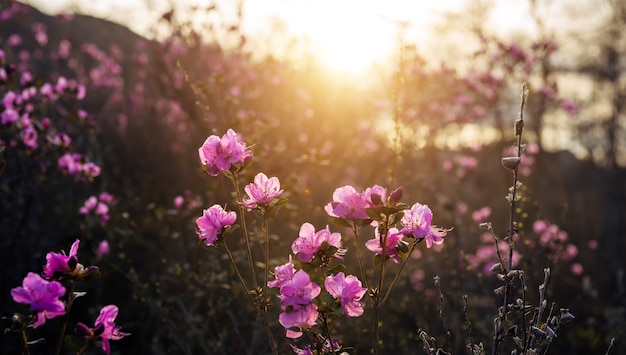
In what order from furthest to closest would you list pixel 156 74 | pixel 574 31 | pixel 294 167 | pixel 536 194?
pixel 574 31 < pixel 536 194 < pixel 156 74 < pixel 294 167

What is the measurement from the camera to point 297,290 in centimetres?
145

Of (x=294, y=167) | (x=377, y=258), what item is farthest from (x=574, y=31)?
(x=377, y=258)

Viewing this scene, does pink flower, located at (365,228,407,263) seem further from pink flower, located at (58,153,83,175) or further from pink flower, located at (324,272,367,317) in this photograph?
pink flower, located at (58,153,83,175)

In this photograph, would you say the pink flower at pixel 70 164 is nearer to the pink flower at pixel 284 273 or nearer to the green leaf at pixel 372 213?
the pink flower at pixel 284 273

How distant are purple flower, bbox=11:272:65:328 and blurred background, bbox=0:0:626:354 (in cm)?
119

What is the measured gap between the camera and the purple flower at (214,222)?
1.60 meters

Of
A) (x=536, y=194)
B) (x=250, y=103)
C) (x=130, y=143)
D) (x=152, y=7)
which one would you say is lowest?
(x=536, y=194)

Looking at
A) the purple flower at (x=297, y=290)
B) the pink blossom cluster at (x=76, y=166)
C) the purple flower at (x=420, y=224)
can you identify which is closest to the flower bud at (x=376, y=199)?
the purple flower at (x=420, y=224)

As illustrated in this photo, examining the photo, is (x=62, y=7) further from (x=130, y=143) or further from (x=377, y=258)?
(x=377, y=258)

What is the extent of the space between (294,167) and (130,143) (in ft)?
9.25

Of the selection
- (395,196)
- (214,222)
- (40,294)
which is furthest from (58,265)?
(395,196)

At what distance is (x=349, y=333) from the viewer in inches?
152

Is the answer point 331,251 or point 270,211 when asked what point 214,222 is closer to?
point 270,211

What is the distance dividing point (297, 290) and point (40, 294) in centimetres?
63
